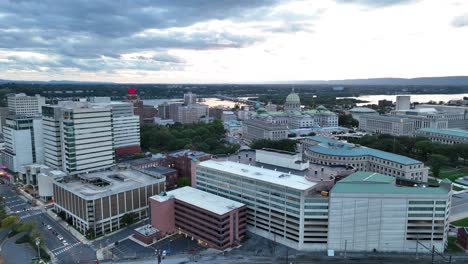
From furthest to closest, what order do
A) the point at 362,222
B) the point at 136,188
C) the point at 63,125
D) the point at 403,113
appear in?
the point at 403,113 → the point at 63,125 → the point at 136,188 → the point at 362,222

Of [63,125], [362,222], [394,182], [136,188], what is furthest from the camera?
[63,125]

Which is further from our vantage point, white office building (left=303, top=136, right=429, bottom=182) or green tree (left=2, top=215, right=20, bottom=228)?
white office building (left=303, top=136, right=429, bottom=182)

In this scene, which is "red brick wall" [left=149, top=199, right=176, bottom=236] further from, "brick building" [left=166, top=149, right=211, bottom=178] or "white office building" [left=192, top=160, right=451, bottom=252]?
"brick building" [left=166, top=149, right=211, bottom=178]

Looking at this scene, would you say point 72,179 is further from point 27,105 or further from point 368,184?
point 27,105

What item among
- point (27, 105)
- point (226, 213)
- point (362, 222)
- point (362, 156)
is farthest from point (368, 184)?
point (27, 105)

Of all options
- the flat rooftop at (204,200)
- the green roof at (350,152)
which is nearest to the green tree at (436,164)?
the green roof at (350,152)

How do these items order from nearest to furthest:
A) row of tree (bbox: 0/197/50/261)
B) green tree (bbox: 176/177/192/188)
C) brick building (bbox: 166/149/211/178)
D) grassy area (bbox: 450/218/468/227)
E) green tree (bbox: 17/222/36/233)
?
row of tree (bbox: 0/197/50/261) → green tree (bbox: 17/222/36/233) → grassy area (bbox: 450/218/468/227) → green tree (bbox: 176/177/192/188) → brick building (bbox: 166/149/211/178)

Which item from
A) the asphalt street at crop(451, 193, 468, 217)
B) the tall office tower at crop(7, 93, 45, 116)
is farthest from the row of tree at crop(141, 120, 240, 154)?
the asphalt street at crop(451, 193, 468, 217)

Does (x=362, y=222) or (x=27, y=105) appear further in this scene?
(x=27, y=105)
